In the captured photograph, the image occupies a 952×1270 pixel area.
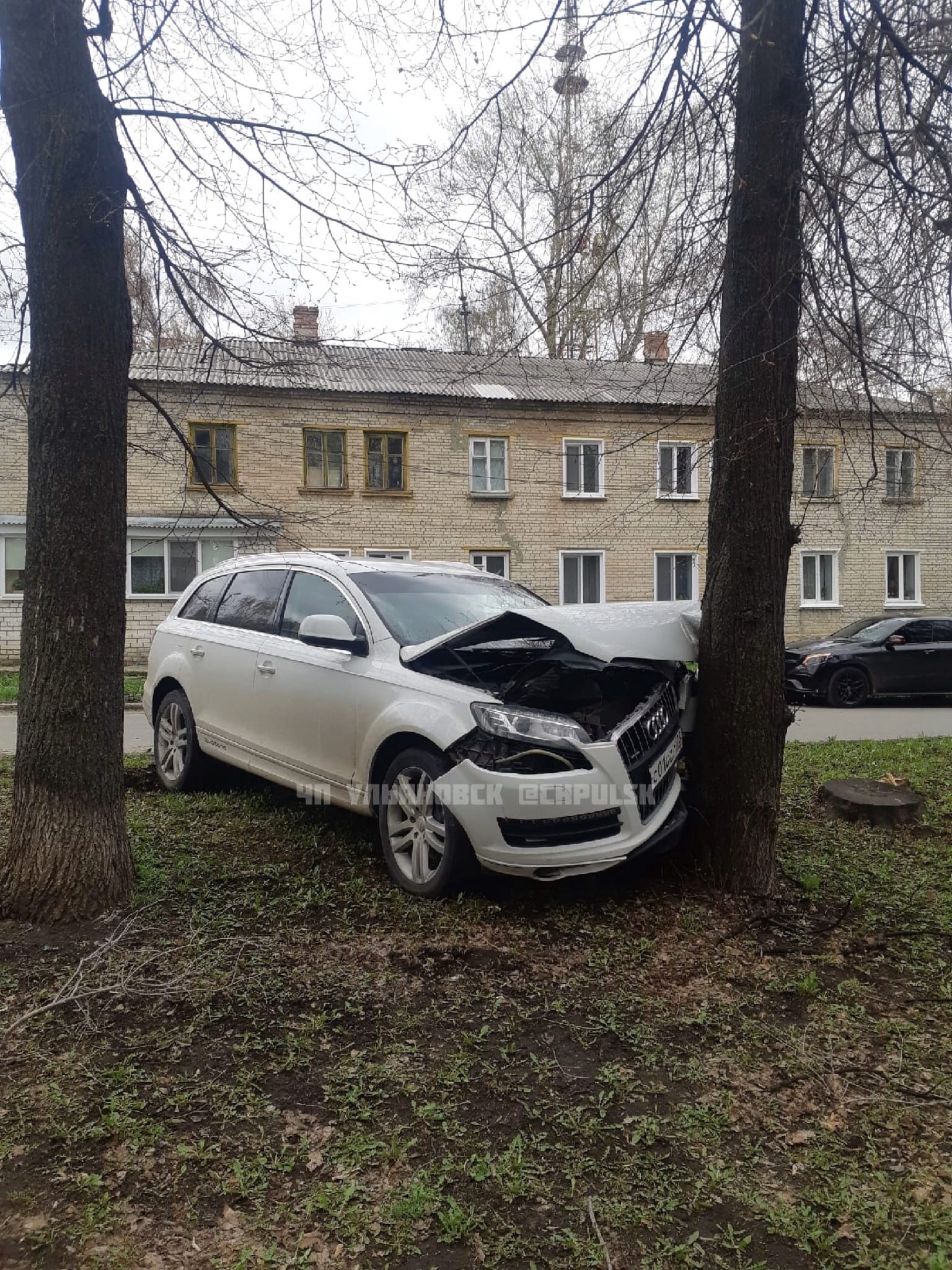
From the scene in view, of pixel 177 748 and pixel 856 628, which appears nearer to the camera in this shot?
pixel 177 748

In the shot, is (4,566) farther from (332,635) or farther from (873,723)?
(332,635)

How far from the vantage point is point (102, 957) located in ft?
11.4

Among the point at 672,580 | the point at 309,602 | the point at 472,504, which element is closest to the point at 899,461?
the point at 309,602

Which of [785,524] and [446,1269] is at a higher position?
[785,524]

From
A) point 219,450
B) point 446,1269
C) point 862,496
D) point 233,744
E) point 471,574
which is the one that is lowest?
point 446,1269

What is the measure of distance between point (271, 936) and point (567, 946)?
1.26 metres

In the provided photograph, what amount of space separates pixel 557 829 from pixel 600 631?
3.24ft

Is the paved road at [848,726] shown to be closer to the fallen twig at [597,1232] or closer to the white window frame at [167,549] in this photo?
the white window frame at [167,549]

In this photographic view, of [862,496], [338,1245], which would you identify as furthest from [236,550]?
[338,1245]

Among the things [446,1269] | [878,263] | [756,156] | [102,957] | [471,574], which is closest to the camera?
[446,1269]

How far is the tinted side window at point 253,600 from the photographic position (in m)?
5.88

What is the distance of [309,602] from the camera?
5.57 meters

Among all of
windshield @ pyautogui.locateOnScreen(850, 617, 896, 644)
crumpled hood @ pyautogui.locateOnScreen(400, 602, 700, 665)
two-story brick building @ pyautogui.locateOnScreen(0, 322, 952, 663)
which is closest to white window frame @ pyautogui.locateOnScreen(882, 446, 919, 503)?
crumpled hood @ pyautogui.locateOnScreen(400, 602, 700, 665)

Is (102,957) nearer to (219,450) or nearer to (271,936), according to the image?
(271,936)
